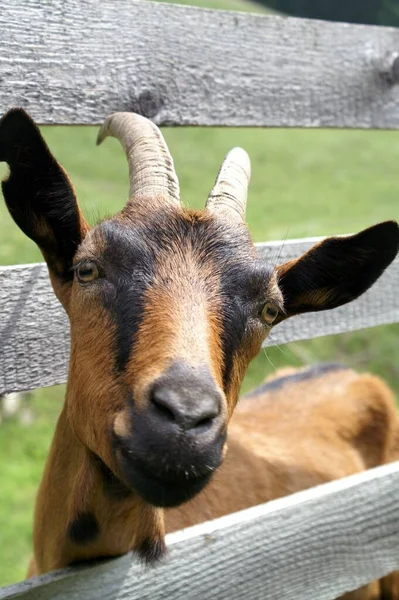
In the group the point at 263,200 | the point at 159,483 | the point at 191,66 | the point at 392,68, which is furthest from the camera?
the point at 263,200

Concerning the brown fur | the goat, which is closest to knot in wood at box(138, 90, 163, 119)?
the goat

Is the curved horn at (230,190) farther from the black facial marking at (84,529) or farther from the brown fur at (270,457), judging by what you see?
the black facial marking at (84,529)

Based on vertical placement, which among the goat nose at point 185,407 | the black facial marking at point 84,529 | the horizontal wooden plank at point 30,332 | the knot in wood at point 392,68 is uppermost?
the knot in wood at point 392,68

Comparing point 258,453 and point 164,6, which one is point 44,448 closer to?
point 258,453

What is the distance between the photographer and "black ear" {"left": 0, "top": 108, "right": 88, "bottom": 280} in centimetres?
219

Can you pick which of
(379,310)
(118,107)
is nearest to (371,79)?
(379,310)

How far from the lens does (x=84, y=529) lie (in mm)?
2375

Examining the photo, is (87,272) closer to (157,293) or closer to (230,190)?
(157,293)

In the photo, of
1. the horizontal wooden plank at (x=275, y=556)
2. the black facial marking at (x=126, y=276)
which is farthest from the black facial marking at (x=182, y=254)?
the horizontal wooden plank at (x=275, y=556)

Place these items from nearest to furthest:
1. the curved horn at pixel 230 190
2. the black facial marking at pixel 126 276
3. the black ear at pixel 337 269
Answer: the black facial marking at pixel 126 276
the curved horn at pixel 230 190
the black ear at pixel 337 269

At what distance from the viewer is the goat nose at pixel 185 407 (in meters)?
1.74

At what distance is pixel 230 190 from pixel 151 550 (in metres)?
1.20

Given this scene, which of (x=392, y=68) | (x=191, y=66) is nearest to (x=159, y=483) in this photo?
(x=191, y=66)

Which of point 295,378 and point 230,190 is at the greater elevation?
point 230,190
